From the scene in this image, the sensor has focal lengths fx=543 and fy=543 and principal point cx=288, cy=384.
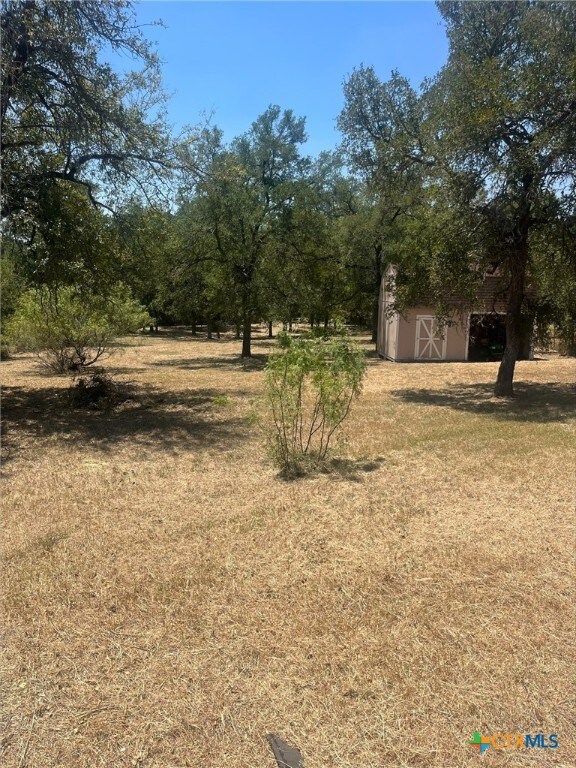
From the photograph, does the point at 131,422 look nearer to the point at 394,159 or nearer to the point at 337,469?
the point at 337,469

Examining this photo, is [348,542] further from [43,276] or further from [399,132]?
[399,132]

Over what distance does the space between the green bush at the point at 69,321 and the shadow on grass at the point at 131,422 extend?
5.62ft

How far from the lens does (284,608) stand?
10.8 feet

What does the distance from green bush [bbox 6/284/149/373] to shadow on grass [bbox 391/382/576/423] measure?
721 cm

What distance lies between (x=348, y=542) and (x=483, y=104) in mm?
9736

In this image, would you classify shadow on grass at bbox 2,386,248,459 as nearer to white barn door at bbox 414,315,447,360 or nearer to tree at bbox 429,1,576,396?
tree at bbox 429,1,576,396

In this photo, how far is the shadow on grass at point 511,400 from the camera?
10461 millimetres

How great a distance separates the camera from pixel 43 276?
9664 mm

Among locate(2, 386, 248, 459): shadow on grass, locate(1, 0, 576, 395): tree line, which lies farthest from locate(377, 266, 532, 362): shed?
locate(2, 386, 248, 459): shadow on grass

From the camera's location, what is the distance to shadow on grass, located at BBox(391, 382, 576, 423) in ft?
34.3

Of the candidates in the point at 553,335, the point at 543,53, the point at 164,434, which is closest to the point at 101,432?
the point at 164,434

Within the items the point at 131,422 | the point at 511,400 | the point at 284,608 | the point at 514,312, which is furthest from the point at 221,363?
the point at 284,608

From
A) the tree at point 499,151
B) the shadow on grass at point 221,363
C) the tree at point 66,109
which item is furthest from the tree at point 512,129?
the shadow on grass at point 221,363

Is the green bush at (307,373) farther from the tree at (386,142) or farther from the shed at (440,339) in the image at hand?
the shed at (440,339)
